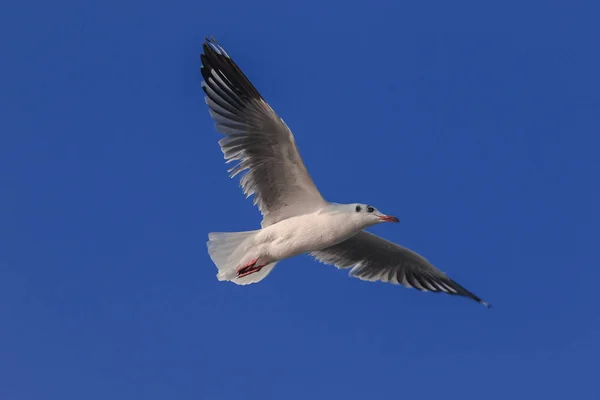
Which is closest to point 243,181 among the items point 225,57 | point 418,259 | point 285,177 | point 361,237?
point 285,177

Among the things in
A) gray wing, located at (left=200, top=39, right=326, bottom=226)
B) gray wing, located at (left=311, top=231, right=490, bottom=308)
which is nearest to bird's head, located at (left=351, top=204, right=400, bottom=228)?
gray wing, located at (left=200, top=39, right=326, bottom=226)

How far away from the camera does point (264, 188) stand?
9414 mm

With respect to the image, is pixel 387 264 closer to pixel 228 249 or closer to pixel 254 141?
pixel 228 249

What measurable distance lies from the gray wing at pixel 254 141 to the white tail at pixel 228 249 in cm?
43

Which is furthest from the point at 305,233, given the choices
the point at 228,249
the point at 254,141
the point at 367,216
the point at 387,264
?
the point at 387,264

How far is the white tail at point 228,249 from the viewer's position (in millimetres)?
9383

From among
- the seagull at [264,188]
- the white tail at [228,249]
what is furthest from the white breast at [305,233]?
the white tail at [228,249]

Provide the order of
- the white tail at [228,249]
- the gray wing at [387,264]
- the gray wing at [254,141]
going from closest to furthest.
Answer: the gray wing at [254,141], the white tail at [228,249], the gray wing at [387,264]

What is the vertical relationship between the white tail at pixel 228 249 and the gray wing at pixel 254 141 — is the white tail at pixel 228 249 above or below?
below

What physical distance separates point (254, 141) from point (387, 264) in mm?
2683

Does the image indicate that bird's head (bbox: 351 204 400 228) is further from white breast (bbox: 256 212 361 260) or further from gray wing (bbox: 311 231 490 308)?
gray wing (bbox: 311 231 490 308)

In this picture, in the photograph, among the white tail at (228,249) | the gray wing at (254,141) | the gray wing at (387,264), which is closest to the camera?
the gray wing at (254,141)

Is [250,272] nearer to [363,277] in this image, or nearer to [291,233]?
[291,233]

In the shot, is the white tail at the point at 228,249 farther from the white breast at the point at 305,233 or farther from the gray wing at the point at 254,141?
the gray wing at the point at 254,141
